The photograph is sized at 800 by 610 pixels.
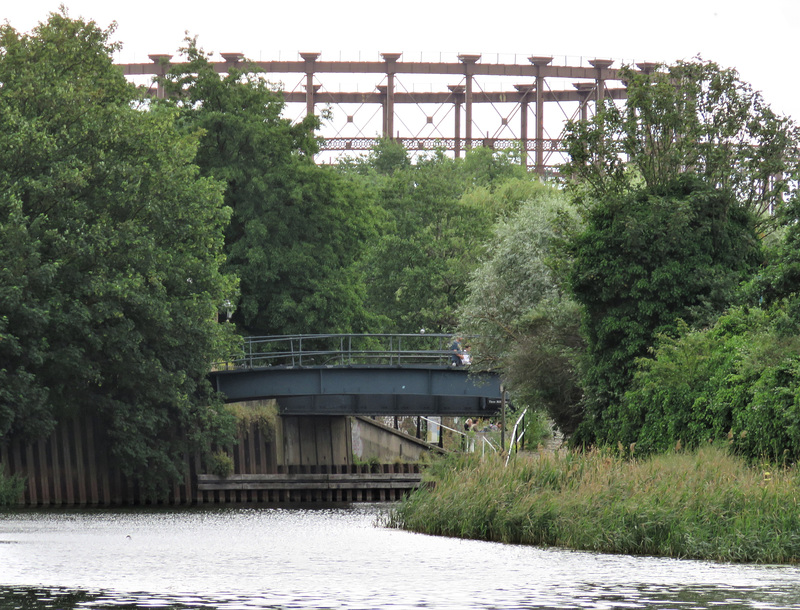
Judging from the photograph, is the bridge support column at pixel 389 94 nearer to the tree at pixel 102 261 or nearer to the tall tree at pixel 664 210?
the tree at pixel 102 261

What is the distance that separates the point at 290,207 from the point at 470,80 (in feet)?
150

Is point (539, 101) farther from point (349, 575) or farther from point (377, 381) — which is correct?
point (349, 575)

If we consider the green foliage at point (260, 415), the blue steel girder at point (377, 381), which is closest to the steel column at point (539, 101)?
the green foliage at point (260, 415)

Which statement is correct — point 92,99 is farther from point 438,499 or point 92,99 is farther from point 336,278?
point 438,499

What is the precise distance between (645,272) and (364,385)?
14.3 meters

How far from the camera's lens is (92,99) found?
47375 millimetres

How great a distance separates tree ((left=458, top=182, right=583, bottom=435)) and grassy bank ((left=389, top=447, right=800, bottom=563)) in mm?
16278

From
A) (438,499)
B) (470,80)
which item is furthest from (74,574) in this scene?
(470,80)

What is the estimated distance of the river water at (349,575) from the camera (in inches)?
672

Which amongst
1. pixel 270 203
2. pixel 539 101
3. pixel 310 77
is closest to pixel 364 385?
pixel 270 203

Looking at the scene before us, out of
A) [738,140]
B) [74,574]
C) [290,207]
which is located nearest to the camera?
[74,574]

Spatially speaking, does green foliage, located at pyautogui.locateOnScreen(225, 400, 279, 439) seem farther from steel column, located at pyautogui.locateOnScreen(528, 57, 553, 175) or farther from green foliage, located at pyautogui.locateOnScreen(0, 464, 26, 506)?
steel column, located at pyautogui.locateOnScreen(528, 57, 553, 175)

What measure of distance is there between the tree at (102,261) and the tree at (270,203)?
835 cm

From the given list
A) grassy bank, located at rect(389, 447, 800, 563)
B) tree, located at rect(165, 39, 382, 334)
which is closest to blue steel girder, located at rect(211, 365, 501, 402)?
tree, located at rect(165, 39, 382, 334)
